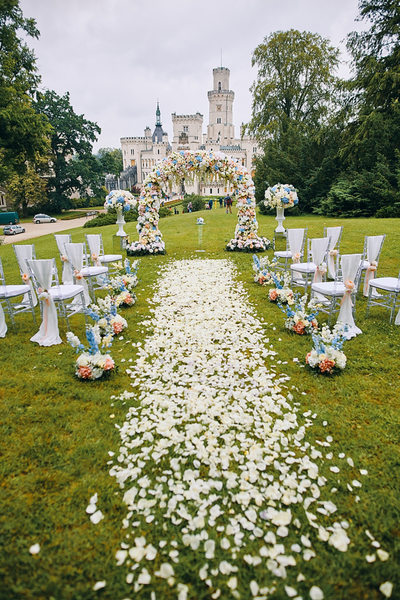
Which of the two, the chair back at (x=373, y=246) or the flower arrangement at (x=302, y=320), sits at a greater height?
the chair back at (x=373, y=246)

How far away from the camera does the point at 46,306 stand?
5652 mm

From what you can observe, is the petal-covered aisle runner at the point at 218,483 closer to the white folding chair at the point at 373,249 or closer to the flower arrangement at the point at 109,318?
the flower arrangement at the point at 109,318

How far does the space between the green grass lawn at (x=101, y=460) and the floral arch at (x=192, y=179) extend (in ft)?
25.7

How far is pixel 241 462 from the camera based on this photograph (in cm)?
305

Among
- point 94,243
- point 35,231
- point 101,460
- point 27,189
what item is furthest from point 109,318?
point 27,189

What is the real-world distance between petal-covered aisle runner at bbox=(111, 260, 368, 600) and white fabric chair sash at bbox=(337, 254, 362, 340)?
1.54 metres

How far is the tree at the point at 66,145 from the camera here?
4081cm

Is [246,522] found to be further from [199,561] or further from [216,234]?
[216,234]

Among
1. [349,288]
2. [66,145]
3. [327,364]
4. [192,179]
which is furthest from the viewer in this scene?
[66,145]

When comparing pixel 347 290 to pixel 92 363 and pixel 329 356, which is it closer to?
pixel 329 356

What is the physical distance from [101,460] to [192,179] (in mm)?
11472

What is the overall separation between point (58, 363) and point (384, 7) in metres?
27.3

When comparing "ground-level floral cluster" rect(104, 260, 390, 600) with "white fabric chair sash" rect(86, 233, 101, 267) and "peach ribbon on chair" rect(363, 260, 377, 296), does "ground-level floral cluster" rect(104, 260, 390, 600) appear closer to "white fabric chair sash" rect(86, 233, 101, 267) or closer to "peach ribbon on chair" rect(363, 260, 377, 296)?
"peach ribbon on chair" rect(363, 260, 377, 296)

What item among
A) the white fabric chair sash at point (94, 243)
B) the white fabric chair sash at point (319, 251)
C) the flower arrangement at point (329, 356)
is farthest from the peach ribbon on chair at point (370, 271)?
the white fabric chair sash at point (94, 243)
